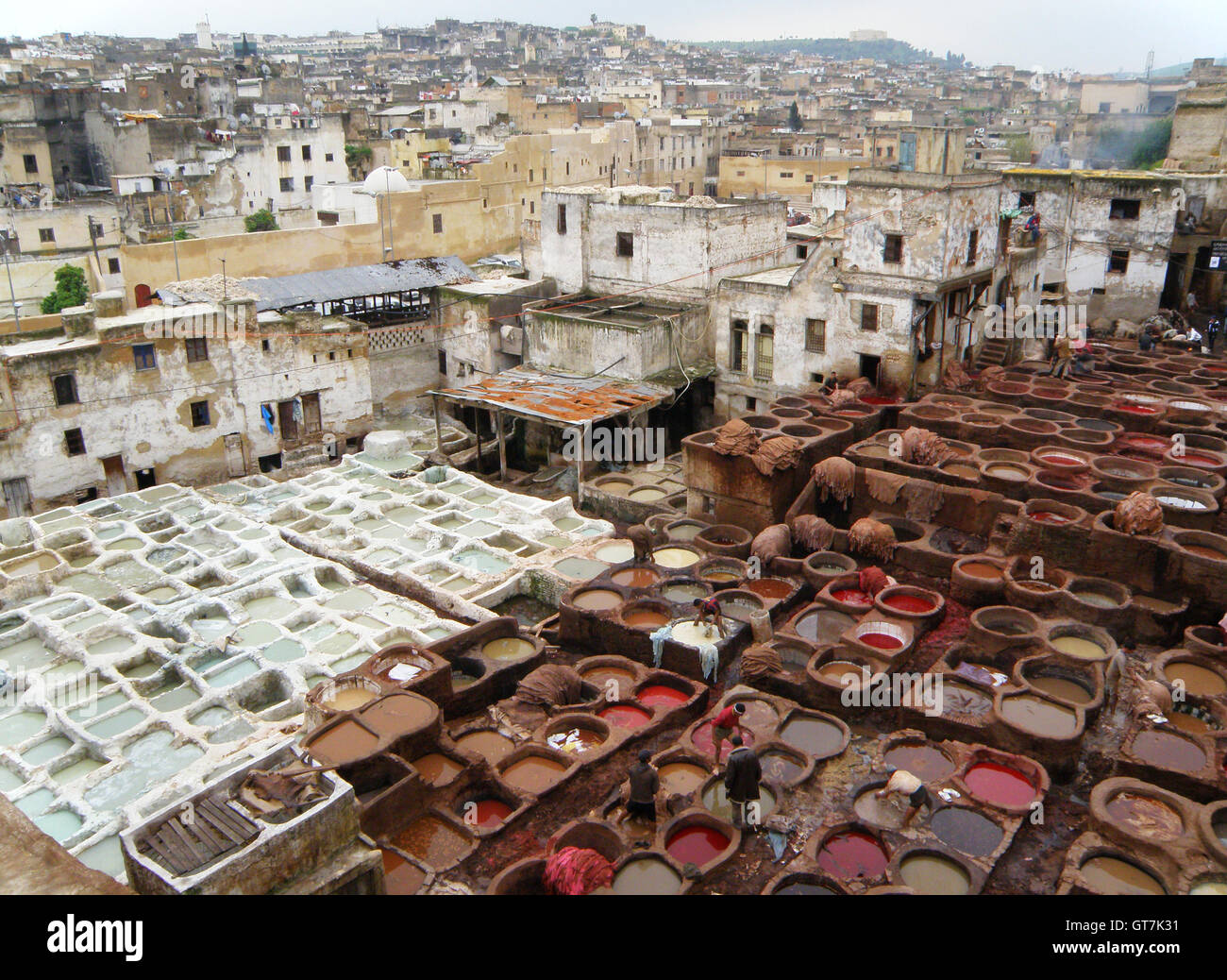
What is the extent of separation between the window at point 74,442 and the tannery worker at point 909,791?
2204cm

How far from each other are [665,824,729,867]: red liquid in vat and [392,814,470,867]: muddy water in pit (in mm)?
2697

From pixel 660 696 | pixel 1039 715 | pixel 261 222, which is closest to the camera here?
pixel 1039 715

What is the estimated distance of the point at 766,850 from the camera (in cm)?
1243

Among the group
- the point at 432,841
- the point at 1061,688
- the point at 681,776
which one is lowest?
the point at 432,841

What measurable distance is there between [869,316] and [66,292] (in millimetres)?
28358

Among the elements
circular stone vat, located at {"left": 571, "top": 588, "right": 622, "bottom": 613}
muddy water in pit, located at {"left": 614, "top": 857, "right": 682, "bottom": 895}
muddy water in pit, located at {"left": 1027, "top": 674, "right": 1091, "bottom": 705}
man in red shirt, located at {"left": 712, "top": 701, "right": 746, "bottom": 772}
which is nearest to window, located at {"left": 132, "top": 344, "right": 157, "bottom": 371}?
circular stone vat, located at {"left": 571, "top": 588, "right": 622, "bottom": 613}

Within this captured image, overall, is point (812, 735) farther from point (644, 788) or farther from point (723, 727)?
point (644, 788)

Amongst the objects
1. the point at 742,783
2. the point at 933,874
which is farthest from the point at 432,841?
the point at 933,874

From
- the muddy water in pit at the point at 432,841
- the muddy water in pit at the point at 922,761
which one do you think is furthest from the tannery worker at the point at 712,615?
the muddy water in pit at the point at 432,841

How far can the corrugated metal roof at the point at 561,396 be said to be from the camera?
26.3 m

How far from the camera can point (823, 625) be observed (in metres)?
17.6

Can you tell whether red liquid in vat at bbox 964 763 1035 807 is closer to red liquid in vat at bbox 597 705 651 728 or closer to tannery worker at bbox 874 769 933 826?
tannery worker at bbox 874 769 933 826

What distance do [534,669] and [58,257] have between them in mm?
31763

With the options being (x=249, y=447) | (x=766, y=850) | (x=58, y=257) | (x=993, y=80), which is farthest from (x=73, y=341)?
(x=993, y=80)
